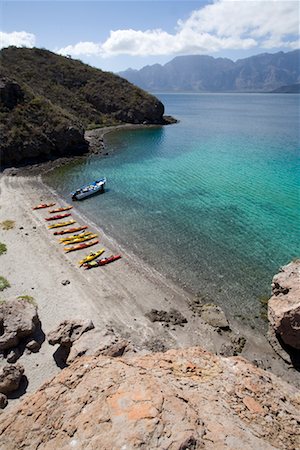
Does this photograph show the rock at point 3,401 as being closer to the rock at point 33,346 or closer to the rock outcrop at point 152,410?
the rock at point 33,346

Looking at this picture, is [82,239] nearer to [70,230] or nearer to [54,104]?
[70,230]

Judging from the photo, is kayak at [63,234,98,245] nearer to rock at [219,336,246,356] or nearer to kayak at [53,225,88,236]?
kayak at [53,225,88,236]

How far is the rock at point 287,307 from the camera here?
21.5 meters

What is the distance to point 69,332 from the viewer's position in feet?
62.3

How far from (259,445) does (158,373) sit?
383 cm

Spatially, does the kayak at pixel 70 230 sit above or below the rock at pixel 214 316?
above

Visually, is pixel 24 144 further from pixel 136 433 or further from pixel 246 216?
pixel 136 433

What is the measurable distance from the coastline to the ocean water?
2.27 m

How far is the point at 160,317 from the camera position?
2528 cm

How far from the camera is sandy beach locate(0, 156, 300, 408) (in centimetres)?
2230

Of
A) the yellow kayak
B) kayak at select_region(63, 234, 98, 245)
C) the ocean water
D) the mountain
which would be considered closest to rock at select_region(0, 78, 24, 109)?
the mountain

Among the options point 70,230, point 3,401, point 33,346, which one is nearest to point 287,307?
point 33,346

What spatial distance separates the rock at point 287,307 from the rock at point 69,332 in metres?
13.4

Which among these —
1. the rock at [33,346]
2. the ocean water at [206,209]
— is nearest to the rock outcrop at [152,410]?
the rock at [33,346]
